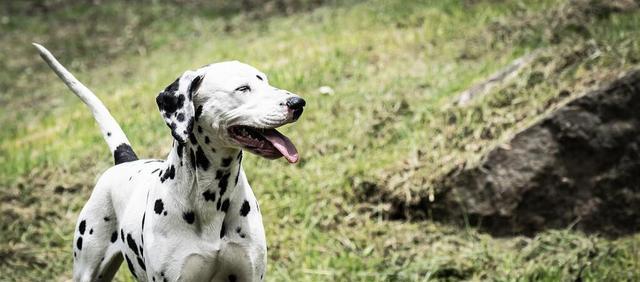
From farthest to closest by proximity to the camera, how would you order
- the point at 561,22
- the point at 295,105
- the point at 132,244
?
the point at 561,22 → the point at 132,244 → the point at 295,105

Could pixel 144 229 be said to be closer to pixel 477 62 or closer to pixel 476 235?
pixel 476 235

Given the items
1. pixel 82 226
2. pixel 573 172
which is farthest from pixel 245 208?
pixel 573 172

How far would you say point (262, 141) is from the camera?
11.1 feet

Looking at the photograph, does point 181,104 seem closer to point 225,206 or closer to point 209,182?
point 209,182

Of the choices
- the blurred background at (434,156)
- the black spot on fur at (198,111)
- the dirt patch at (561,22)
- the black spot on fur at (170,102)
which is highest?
the dirt patch at (561,22)

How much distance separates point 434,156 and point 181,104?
3.04m

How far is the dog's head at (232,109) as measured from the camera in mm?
3334

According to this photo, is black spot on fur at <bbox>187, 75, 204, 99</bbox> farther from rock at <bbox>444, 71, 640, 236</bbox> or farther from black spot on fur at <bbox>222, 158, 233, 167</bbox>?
rock at <bbox>444, 71, 640, 236</bbox>

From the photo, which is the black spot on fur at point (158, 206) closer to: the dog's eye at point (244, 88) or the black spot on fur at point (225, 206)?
the black spot on fur at point (225, 206)

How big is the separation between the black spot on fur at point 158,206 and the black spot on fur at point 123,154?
90 centimetres

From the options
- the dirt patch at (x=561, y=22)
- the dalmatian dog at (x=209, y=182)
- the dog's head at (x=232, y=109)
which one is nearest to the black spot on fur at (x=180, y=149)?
the dalmatian dog at (x=209, y=182)

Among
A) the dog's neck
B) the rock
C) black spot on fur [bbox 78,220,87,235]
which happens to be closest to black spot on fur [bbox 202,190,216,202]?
the dog's neck

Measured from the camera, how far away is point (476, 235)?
5762 millimetres

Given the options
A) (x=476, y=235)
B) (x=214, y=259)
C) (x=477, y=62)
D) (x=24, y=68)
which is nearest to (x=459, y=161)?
(x=476, y=235)
